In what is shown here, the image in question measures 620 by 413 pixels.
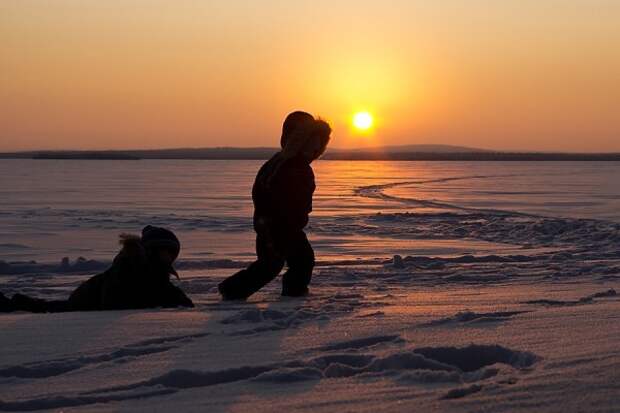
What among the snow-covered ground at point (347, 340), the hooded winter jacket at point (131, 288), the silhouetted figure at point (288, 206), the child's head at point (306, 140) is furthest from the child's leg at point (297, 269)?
the hooded winter jacket at point (131, 288)

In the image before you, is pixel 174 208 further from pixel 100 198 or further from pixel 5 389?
pixel 5 389

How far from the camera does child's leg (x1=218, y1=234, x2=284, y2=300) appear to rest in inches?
237

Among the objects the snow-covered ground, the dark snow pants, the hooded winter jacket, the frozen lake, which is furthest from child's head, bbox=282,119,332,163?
the frozen lake

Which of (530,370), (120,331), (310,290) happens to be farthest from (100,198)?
(530,370)

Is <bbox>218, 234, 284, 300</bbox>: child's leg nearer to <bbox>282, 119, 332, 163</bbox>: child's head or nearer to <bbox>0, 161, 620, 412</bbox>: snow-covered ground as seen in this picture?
<bbox>0, 161, 620, 412</bbox>: snow-covered ground

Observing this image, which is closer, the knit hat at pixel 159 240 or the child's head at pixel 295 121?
the knit hat at pixel 159 240

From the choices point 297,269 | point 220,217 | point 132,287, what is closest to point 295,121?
point 297,269

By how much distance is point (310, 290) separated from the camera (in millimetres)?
6531

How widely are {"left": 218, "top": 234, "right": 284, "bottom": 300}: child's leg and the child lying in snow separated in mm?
Answer: 512

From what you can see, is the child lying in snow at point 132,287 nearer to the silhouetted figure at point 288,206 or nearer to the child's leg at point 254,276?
the child's leg at point 254,276

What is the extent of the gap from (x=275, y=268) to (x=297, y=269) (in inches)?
6.0

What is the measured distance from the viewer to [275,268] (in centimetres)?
619

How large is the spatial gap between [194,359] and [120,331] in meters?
0.76

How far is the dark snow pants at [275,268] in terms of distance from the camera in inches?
237
